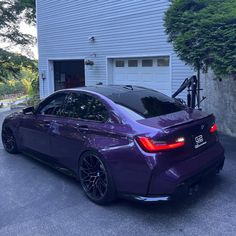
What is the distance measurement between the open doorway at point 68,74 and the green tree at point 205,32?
9.22 meters

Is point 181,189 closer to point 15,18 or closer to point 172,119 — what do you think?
point 172,119

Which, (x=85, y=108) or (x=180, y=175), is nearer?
(x=180, y=175)

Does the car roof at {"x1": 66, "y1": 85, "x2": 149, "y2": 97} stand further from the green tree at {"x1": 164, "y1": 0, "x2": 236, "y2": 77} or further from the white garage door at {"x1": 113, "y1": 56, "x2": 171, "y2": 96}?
the white garage door at {"x1": 113, "y1": 56, "x2": 171, "y2": 96}

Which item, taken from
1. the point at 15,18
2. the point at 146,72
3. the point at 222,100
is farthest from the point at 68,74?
the point at 222,100

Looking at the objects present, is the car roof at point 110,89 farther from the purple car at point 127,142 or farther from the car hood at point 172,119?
the car hood at point 172,119

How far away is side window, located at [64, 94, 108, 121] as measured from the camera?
4.33 meters

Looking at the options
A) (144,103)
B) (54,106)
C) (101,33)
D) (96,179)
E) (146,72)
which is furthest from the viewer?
(101,33)

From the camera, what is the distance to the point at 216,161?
425 centimetres

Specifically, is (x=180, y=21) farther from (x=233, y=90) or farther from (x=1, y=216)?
(x=1, y=216)

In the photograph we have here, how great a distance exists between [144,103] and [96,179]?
3.91 ft

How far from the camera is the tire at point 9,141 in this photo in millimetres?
6418

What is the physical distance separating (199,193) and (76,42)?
9958 millimetres

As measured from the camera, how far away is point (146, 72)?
10258 millimetres

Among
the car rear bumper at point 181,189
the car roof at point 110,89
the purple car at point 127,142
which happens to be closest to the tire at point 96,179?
the purple car at point 127,142
